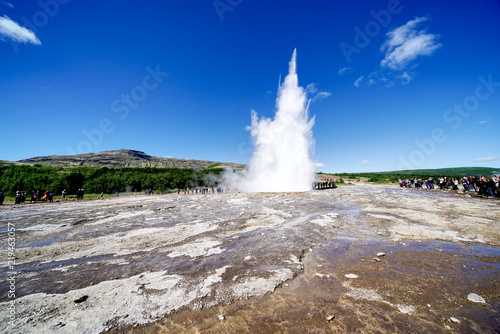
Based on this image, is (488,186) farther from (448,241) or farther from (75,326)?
(75,326)

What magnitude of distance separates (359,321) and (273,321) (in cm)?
124

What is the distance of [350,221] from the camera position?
9281mm

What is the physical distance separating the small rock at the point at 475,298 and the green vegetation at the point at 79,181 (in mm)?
42734

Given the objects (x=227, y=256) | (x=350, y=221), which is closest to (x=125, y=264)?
(x=227, y=256)

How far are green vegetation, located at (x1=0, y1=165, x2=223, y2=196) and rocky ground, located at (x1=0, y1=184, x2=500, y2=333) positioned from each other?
117 ft

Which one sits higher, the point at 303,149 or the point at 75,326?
the point at 303,149

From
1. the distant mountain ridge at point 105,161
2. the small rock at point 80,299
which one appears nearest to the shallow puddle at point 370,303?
the small rock at point 80,299

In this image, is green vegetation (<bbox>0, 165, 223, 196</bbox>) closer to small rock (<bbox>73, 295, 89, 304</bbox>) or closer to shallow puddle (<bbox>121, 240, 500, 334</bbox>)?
small rock (<bbox>73, 295, 89, 304</bbox>)

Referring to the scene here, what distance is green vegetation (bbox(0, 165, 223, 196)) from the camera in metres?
31.7

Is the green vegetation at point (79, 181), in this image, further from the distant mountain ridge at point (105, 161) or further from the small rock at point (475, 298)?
the distant mountain ridge at point (105, 161)

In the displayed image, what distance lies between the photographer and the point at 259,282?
4008 mm

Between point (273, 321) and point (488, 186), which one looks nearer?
point (273, 321)

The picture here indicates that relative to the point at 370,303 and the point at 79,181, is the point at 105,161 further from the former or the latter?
the point at 370,303

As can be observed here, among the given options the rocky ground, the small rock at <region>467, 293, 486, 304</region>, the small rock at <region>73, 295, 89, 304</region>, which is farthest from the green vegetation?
the small rock at <region>467, 293, 486, 304</region>
